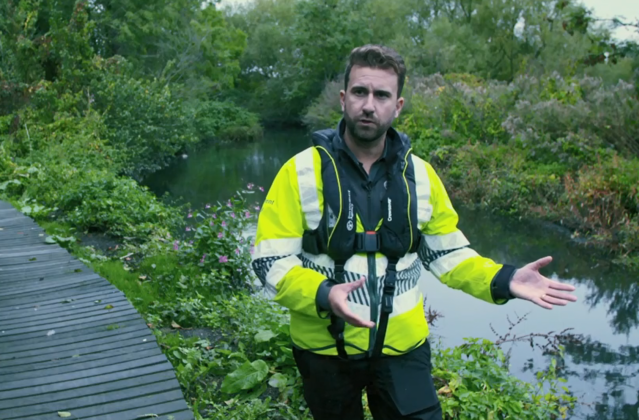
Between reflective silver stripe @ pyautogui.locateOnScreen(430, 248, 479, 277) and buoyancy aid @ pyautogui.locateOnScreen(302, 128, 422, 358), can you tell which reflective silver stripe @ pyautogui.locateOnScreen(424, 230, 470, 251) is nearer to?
reflective silver stripe @ pyautogui.locateOnScreen(430, 248, 479, 277)

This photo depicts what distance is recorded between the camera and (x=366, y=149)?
2643 mm

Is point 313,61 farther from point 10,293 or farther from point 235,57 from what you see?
point 10,293

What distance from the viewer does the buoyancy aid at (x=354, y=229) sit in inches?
97.6

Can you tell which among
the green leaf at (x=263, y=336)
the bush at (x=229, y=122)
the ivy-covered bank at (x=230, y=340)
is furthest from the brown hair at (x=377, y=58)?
the bush at (x=229, y=122)

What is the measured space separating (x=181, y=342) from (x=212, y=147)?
29.1 meters

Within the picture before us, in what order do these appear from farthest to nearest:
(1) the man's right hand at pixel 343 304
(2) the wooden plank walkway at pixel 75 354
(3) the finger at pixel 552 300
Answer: (2) the wooden plank walkway at pixel 75 354 → (3) the finger at pixel 552 300 → (1) the man's right hand at pixel 343 304

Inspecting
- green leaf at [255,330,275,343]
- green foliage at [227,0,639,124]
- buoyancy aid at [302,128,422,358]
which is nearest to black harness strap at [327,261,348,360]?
buoyancy aid at [302,128,422,358]

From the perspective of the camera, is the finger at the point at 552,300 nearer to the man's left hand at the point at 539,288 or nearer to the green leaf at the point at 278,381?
the man's left hand at the point at 539,288

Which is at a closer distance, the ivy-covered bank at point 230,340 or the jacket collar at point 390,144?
the jacket collar at point 390,144

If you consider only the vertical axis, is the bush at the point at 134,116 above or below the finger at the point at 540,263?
below

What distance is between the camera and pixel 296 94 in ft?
153

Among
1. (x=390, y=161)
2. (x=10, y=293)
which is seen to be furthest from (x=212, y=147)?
(x=390, y=161)

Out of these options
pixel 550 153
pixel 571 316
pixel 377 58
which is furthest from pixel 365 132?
pixel 550 153

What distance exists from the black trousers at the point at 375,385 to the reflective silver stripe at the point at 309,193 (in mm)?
534
